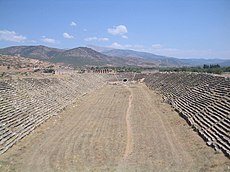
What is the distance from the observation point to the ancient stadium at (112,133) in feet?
59.1

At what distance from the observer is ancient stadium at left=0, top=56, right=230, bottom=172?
709 inches

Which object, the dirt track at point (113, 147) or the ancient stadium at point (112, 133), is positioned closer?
the dirt track at point (113, 147)

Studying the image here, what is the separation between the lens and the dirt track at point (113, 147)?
17484mm

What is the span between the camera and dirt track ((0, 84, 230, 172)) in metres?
17.5

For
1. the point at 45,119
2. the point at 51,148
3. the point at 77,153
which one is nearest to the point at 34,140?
the point at 51,148

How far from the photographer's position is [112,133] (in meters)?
25.4

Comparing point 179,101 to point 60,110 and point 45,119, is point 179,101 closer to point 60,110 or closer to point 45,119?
point 60,110

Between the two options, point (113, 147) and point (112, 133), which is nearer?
point (113, 147)

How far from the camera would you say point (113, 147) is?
21.2 meters

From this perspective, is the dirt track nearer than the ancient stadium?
Yes

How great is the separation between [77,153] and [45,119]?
11.3 metres

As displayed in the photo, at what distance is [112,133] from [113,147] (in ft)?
14.0

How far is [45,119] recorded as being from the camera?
99.4 feet

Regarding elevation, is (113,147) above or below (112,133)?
above
